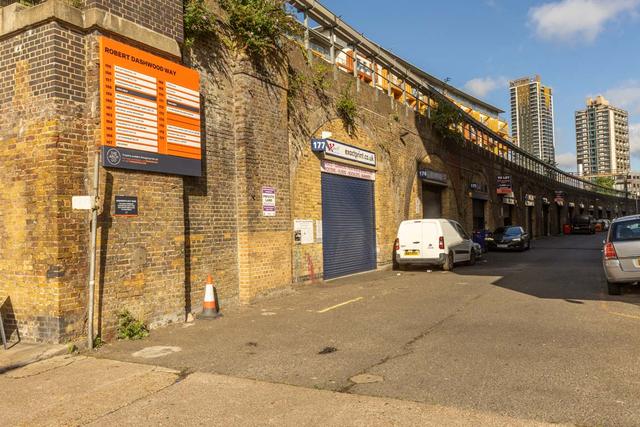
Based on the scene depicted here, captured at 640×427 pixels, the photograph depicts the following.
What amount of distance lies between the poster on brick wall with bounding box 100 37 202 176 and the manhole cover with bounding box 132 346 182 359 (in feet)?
8.90

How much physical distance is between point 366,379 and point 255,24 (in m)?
8.27

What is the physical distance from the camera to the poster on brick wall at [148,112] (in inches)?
298

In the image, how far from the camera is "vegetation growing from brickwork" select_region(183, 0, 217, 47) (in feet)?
31.4

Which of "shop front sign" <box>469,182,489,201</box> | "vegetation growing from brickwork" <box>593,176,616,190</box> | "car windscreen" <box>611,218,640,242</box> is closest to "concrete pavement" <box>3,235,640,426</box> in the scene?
"car windscreen" <box>611,218,640,242</box>

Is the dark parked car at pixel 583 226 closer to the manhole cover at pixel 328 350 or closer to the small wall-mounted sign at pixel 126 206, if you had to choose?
the manhole cover at pixel 328 350

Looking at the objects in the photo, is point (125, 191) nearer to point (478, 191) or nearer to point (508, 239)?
point (508, 239)

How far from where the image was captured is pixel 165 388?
5352 mm

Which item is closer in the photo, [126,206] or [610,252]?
[126,206]

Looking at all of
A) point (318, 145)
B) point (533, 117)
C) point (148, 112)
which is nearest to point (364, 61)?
point (318, 145)

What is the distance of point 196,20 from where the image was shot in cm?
966

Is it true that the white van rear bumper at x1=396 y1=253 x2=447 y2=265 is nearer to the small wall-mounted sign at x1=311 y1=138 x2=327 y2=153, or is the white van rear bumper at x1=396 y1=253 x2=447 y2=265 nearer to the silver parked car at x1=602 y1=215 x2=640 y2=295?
the small wall-mounted sign at x1=311 y1=138 x2=327 y2=153

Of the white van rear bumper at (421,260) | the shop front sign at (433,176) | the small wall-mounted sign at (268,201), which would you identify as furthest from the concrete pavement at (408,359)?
the shop front sign at (433,176)

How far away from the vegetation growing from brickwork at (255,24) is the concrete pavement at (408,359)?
5.55m

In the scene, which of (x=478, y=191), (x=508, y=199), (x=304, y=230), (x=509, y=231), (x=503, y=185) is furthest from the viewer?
(x=508, y=199)
